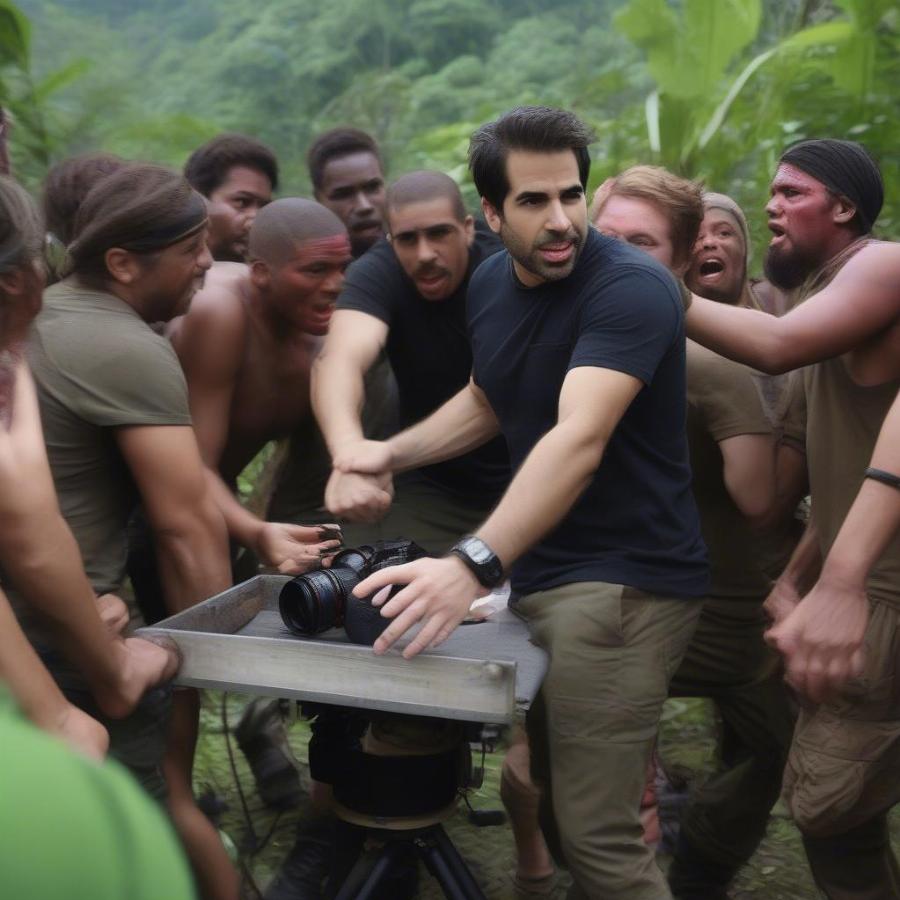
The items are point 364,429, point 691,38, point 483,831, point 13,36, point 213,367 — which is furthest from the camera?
point 691,38

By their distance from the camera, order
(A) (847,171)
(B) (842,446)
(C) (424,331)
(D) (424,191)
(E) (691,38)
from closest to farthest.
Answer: (B) (842,446)
(A) (847,171)
(D) (424,191)
(C) (424,331)
(E) (691,38)

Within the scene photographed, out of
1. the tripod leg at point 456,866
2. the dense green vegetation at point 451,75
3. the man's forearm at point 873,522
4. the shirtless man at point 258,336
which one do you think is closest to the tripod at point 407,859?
the tripod leg at point 456,866

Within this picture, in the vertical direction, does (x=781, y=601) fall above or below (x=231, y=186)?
below

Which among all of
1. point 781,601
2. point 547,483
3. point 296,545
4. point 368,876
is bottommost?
point 368,876

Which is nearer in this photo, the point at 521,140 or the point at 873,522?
the point at 873,522

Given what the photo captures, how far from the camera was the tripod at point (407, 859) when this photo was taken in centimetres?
299

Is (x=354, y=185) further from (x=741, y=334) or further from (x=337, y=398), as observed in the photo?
(x=741, y=334)

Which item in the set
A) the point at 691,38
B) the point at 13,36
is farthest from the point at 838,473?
the point at 13,36

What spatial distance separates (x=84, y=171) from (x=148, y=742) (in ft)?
5.14

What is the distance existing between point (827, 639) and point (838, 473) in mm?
550

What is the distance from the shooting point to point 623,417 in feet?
9.27

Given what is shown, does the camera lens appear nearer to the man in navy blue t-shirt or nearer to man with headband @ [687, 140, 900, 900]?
the man in navy blue t-shirt

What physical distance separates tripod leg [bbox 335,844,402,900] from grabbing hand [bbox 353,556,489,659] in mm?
753

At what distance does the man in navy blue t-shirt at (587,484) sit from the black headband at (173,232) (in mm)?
638
